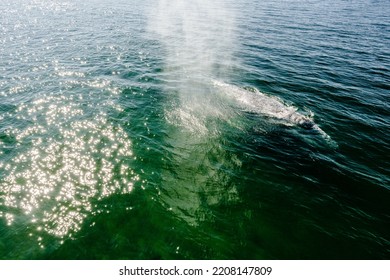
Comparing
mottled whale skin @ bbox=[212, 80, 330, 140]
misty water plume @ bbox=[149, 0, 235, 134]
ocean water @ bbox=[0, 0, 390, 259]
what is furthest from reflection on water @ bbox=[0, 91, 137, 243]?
mottled whale skin @ bbox=[212, 80, 330, 140]

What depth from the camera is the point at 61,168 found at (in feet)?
45.1

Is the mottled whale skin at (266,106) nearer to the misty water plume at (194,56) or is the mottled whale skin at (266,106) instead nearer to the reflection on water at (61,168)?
the misty water plume at (194,56)

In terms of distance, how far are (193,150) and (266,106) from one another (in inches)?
310

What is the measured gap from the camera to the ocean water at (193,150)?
35.5 ft

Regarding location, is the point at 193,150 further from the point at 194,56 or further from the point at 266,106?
the point at 194,56

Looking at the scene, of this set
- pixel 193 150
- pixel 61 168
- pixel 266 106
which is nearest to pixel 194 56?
pixel 266 106

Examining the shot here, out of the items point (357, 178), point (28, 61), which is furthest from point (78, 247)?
A: point (28, 61)

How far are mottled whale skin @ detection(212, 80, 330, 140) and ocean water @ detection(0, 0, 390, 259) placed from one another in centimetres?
14

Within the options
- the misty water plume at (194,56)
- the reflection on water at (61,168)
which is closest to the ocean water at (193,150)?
the reflection on water at (61,168)

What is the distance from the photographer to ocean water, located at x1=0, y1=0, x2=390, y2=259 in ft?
35.5

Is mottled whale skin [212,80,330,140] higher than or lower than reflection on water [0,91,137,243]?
higher

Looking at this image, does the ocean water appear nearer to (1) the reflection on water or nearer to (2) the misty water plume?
(1) the reflection on water
